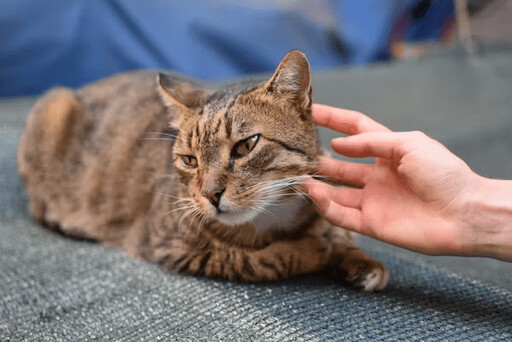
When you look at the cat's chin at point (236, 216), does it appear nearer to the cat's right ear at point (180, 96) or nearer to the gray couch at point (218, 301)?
the gray couch at point (218, 301)

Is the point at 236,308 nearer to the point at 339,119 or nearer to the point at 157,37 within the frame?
the point at 339,119

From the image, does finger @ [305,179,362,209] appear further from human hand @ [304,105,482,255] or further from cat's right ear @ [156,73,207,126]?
cat's right ear @ [156,73,207,126]

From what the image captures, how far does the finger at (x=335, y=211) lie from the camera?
1.11 meters

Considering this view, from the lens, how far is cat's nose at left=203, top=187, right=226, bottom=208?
101 cm

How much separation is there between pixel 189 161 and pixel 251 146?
19cm

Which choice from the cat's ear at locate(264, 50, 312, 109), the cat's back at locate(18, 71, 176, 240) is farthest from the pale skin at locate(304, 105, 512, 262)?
the cat's back at locate(18, 71, 176, 240)

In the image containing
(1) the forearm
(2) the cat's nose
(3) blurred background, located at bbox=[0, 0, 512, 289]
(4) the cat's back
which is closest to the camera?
(1) the forearm

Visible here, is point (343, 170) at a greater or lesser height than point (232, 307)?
greater

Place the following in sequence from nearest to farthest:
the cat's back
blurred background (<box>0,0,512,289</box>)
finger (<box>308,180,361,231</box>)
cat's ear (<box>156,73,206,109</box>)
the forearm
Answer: the forearm → finger (<box>308,180,361,231</box>) → cat's ear (<box>156,73,206,109</box>) → the cat's back → blurred background (<box>0,0,512,289</box>)

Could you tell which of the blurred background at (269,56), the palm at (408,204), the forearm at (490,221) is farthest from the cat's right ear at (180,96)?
the blurred background at (269,56)

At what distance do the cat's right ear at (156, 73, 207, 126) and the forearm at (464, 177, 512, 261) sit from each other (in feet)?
2.21

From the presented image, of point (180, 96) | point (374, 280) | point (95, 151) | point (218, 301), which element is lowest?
point (218, 301)

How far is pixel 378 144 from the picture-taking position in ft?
3.36

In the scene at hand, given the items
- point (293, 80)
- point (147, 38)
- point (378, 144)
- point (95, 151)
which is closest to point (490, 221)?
point (378, 144)
